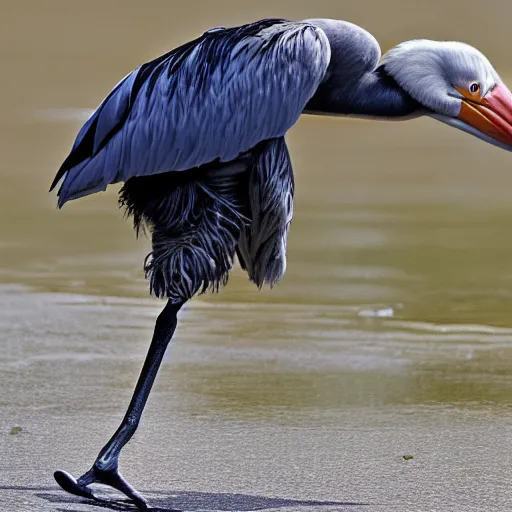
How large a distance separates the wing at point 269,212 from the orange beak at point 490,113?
0.65 meters

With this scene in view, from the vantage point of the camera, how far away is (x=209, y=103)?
4.56 m

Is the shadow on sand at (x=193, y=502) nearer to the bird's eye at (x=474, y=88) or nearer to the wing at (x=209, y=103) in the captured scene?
the wing at (x=209, y=103)

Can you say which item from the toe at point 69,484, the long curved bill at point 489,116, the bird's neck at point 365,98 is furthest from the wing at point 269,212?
the toe at point 69,484

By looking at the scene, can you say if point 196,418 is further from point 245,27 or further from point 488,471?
point 245,27

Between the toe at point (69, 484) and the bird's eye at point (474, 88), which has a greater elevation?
the bird's eye at point (474, 88)

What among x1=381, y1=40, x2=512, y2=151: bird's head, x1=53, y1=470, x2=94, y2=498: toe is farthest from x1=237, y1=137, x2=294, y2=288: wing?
x1=53, y1=470, x2=94, y2=498: toe

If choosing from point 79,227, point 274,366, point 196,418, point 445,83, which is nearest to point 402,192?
point 79,227

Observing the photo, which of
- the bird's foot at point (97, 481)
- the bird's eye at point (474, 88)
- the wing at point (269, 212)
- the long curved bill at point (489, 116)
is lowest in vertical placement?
the bird's foot at point (97, 481)

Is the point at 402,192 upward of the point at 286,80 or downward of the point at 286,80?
downward

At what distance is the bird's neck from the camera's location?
15.5 ft

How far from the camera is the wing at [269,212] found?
4.57 meters

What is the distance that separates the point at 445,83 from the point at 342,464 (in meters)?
1.43

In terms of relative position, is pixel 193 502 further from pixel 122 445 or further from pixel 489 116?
pixel 489 116

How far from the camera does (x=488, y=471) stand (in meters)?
5.02
